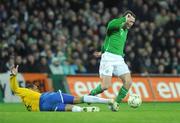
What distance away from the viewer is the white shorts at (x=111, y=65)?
17828mm

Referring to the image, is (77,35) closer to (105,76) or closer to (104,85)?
(105,76)

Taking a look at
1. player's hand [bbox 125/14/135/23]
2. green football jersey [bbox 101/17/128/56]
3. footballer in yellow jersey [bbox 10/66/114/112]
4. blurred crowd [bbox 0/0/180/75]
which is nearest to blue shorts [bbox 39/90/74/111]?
footballer in yellow jersey [bbox 10/66/114/112]

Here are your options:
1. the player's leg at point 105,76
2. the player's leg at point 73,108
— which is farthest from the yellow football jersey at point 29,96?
the player's leg at point 105,76

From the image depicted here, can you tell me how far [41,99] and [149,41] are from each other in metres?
13.3

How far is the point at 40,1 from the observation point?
96.2 feet

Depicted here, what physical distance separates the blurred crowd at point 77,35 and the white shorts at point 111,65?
7621 millimetres

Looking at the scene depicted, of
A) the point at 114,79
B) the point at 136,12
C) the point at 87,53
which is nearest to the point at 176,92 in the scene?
the point at 114,79

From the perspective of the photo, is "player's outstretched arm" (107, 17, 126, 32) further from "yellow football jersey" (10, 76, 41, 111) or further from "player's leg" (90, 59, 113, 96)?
"yellow football jersey" (10, 76, 41, 111)

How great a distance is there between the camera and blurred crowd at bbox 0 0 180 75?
26125mm

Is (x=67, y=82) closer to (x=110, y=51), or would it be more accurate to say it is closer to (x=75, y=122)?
(x=110, y=51)

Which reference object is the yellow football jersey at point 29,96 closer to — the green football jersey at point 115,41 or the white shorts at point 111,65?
the white shorts at point 111,65

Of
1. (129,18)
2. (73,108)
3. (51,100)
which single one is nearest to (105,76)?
(129,18)

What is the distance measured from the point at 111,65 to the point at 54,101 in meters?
2.15

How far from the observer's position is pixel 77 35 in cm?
2820
